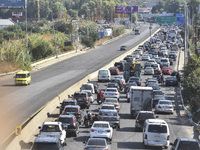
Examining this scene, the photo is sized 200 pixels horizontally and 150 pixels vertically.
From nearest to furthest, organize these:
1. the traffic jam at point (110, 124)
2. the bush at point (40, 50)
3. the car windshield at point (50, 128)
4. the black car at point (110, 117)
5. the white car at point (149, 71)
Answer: the traffic jam at point (110, 124) → the car windshield at point (50, 128) → the black car at point (110, 117) → the white car at point (149, 71) → the bush at point (40, 50)

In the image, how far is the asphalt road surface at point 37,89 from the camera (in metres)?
37.6

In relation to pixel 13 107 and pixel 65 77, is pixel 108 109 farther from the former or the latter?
pixel 65 77

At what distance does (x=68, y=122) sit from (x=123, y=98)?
2220cm

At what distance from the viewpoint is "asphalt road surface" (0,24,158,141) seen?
3757 cm

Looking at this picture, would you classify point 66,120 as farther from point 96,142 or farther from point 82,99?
point 82,99

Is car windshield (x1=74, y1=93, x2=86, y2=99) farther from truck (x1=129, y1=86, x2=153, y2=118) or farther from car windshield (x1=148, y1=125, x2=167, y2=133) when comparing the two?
car windshield (x1=148, y1=125, x2=167, y2=133)

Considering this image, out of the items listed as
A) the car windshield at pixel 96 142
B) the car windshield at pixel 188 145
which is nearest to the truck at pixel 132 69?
the car windshield at pixel 96 142

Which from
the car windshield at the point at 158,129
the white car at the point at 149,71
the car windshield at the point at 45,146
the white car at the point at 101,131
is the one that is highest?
the car windshield at the point at 45,146

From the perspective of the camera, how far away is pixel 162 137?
27.6m

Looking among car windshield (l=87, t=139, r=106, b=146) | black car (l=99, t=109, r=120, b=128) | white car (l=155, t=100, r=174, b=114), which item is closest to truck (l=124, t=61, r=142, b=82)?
white car (l=155, t=100, r=174, b=114)

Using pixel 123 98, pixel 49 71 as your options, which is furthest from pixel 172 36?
pixel 123 98

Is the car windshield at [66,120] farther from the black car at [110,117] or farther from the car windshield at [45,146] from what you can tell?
the car windshield at [45,146]

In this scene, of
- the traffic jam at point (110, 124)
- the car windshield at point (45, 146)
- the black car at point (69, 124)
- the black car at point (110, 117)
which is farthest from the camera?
the black car at point (110, 117)

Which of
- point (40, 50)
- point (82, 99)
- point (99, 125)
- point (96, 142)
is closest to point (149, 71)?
point (82, 99)
